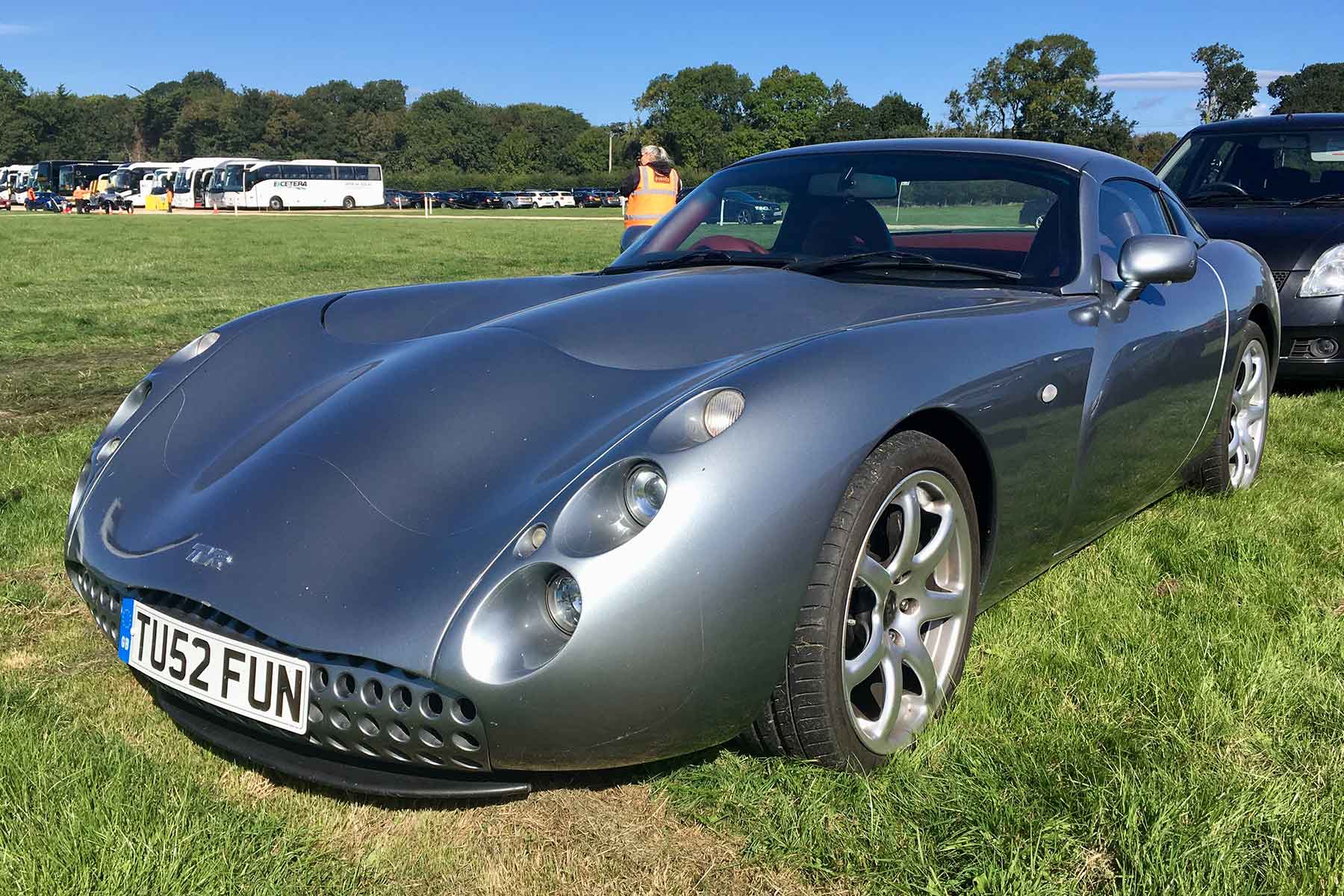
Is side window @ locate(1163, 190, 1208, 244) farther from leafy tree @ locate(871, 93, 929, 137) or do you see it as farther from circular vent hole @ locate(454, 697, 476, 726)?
leafy tree @ locate(871, 93, 929, 137)

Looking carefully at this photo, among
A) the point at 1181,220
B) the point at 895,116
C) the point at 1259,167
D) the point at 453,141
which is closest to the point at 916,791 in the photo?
the point at 1181,220

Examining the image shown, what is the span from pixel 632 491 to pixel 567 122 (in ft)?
411

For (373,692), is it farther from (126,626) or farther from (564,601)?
(126,626)

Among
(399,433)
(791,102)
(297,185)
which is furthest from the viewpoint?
(791,102)

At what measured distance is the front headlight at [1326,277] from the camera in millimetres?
6152

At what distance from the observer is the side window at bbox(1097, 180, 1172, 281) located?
3.32 metres

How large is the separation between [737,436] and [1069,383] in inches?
46.7

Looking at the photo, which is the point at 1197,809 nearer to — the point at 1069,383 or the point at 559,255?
the point at 1069,383

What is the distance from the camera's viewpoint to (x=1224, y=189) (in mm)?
7141

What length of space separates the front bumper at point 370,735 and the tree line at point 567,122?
3180 inches

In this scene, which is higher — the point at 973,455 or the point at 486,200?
the point at 486,200

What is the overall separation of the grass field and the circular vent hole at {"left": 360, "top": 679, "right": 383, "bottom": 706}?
300mm

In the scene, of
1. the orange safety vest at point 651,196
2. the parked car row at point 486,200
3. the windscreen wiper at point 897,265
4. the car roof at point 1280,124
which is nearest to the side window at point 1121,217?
the windscreen wiper at point 897,265

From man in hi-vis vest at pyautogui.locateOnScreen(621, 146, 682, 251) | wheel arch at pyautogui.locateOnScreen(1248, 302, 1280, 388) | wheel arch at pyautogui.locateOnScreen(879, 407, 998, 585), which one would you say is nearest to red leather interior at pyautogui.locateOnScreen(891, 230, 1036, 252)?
wheel arch at pyautogui.locateOnScreen(879, 407, 998, 585)
